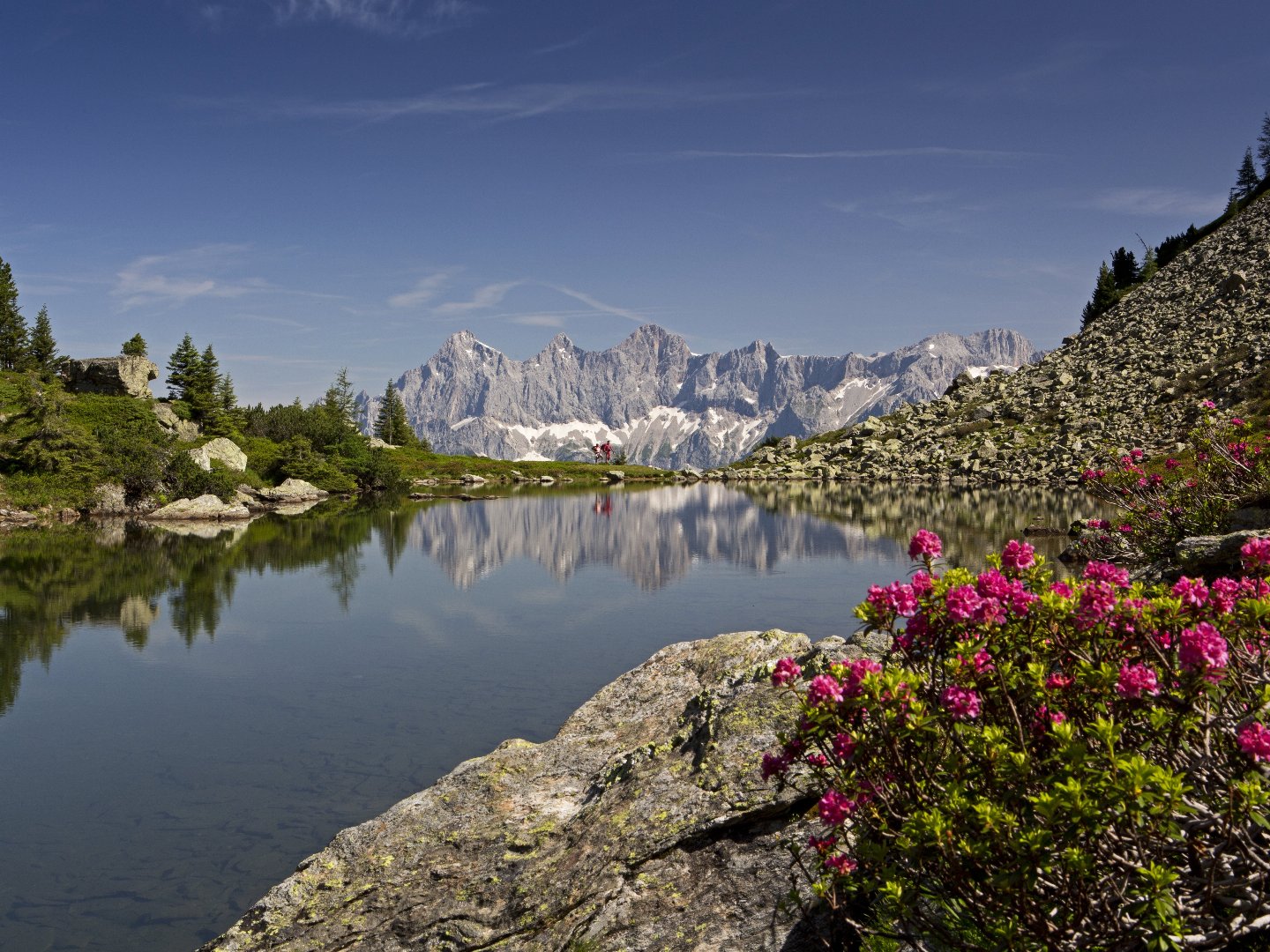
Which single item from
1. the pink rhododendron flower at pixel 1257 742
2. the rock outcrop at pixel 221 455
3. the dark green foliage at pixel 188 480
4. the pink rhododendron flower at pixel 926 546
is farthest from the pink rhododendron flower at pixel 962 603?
the rock outcrop at pixel 221 455

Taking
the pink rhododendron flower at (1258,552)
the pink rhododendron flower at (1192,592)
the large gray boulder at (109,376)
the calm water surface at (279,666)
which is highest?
the large gray boulder at (109,376)

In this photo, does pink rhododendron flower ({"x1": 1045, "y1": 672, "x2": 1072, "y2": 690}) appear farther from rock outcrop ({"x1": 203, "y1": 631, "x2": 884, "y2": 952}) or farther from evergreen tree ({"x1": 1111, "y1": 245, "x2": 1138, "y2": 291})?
evergreen tree ({"x1": 1111, "y1": 245, "x2": 1138, "y2": 291})

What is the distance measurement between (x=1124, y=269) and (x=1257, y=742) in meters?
212

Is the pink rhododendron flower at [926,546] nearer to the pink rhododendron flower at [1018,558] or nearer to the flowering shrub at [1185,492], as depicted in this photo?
the pink rhododendron flower at [1018,558]

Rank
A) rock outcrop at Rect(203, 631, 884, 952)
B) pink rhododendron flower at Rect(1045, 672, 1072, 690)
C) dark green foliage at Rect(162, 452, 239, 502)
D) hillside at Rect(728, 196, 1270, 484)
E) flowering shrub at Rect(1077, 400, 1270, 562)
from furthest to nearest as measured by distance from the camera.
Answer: hillside at Rect(728, 196, 1270, 484), dark green foliage at Rect(162, 452, 239, 502), flowering shrub at Rect(1077, 400, 1270, 562), rock outcrop at Rect(203, 631, 884, 952), pink rhododendron flower at Rect(1045, 672, 1072, 690)

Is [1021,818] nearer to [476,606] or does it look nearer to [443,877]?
[443,877]

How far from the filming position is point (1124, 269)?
179 metres

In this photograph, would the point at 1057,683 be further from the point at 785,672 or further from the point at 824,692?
the point at 785,672

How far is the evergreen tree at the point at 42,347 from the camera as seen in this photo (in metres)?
132

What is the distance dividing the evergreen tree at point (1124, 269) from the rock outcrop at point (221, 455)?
185587 mm

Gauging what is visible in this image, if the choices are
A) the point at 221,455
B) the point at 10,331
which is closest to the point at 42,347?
the point at 10,331

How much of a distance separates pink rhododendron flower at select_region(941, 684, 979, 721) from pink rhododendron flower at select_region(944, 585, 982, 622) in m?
0.59


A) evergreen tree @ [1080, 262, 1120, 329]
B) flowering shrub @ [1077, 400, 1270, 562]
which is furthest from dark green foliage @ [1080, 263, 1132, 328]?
flowering shrub @ [1077, 400, 1270, 562]

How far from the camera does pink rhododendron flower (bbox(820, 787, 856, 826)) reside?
5.83 metres
